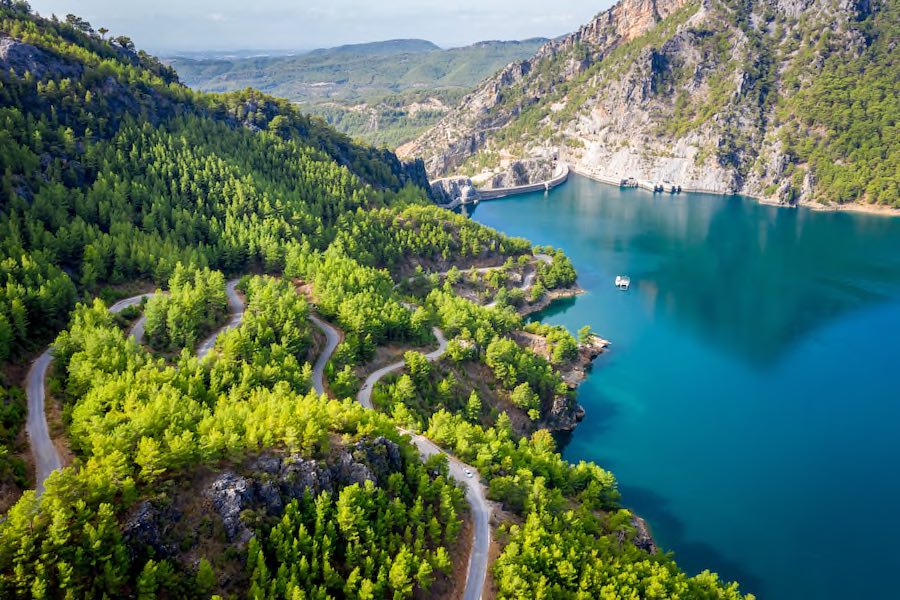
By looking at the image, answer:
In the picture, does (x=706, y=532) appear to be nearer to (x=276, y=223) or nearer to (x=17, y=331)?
(x=17, y=331)

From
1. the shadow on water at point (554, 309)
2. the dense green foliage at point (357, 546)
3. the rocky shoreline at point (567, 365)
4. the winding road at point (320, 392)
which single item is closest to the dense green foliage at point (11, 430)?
the winding road at point (320, 392)

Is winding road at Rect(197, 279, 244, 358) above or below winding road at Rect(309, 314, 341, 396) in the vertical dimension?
above

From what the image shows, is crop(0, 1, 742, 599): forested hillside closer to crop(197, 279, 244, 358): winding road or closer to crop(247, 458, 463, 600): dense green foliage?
crop(247, 458, 463, 600): dense green foliage

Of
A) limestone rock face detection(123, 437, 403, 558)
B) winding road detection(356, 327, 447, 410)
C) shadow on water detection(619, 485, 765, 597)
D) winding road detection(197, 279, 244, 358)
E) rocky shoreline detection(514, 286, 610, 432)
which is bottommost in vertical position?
shadow on water detection(619, 485, 765, 597)

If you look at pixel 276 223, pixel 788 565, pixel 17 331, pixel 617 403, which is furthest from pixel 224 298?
pixel 788 565

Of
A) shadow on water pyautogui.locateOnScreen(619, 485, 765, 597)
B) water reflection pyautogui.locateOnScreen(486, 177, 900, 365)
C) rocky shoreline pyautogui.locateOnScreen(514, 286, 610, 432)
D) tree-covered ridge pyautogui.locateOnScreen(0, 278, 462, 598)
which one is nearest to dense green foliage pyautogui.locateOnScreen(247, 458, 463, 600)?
tree-covered ridge pyautogui.locateOnScreen(0, 278, 462, 598)

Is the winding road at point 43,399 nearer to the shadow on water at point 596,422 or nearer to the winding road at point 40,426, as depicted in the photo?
the winding road at point 40,426
